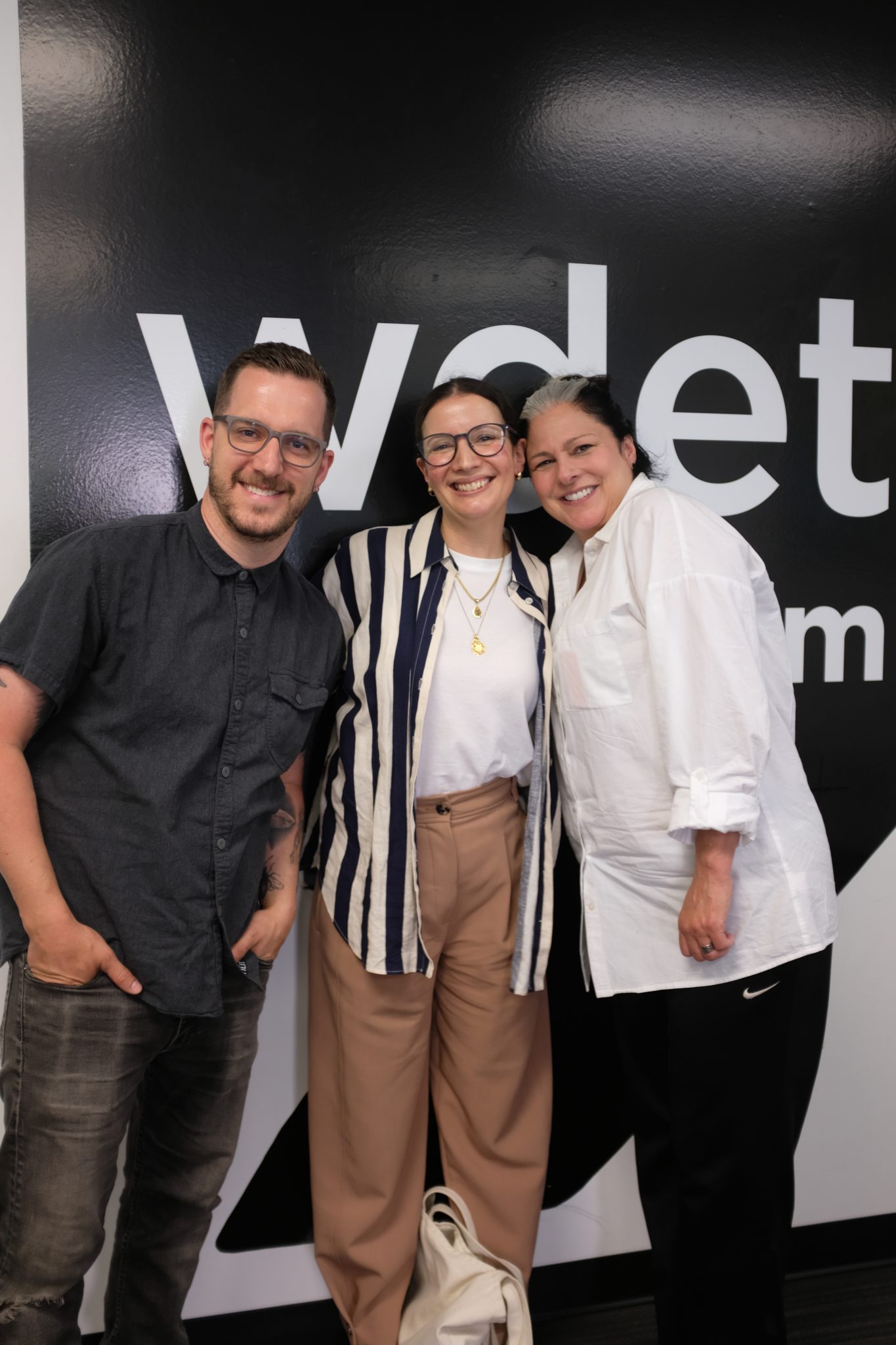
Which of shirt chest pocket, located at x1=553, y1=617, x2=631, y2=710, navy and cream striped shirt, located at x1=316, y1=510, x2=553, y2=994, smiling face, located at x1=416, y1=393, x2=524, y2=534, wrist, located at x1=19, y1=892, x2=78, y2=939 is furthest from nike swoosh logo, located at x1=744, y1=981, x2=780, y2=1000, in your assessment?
wrist, located at x1=19, y1=892, x2=78, y2=939

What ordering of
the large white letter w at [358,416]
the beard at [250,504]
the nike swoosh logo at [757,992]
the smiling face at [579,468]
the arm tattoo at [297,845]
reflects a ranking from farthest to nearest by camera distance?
the large white letter w at [358,416] → the smiling face at [579,468] → the arm tattoo at [297,845] → the nike swoosh logo at [757,992] → the beard at [250,504]

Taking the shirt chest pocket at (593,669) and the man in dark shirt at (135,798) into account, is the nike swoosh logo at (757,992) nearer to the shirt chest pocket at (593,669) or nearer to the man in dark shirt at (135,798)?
the shirt chest pocket at (593,669)

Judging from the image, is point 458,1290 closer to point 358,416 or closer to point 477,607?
point 477,607

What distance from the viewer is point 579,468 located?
2.02 meters

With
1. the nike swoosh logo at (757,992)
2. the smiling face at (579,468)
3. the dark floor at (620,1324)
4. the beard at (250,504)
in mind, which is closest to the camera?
the beard at (250,504)

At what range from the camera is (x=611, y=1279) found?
8.09 feet

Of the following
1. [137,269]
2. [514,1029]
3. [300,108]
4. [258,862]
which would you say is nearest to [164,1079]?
[258,862]

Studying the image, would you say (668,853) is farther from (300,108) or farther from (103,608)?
(300,108)

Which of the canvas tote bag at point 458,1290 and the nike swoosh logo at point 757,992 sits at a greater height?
the nike swoosh logo at point 757,992

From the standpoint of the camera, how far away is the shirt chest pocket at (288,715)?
68.2 inches

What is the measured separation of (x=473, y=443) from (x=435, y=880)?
96 centimetres

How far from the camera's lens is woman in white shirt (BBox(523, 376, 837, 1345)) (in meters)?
1.72

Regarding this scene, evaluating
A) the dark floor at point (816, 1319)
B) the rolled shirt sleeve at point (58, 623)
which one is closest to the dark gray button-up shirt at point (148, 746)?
the rolled shirt sleeve at point (58, 623)

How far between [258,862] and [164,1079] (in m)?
0.51
